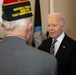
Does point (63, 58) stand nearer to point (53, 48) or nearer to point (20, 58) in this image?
point (53, 48)

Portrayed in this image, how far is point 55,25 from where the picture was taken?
7.23 ft

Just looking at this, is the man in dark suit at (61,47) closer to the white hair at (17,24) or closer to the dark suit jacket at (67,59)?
the dark suit jacket at (67,59)

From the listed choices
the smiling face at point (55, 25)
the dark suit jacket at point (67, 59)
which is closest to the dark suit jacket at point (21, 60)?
the dark suit jacket at point (67, 59)

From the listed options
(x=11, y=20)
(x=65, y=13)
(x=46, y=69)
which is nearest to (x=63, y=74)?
(x=46, y=69)

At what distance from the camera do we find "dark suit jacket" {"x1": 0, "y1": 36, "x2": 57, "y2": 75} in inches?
37.4

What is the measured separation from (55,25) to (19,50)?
4.27 ft

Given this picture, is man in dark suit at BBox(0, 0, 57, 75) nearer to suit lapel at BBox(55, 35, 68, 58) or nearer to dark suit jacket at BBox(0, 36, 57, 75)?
dark suit jacket at BBox(0, 36, 57, 75)

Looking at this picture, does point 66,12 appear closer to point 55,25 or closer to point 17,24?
point 55,25

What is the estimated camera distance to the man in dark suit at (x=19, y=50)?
0.95m

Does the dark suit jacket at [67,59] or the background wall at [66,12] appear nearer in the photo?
the dark suit jacket at [67,59]

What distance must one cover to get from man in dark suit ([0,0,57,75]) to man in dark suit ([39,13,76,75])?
99cm

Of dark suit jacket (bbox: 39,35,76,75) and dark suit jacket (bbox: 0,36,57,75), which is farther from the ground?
dark suit jacket (bbox: 0,36,57,75)

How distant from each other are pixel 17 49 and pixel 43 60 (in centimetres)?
15

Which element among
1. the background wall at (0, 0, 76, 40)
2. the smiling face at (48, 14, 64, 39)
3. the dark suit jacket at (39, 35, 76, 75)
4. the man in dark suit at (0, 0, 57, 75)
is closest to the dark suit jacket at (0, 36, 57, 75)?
the man in dark suit at (0, 0, 57, 75)
